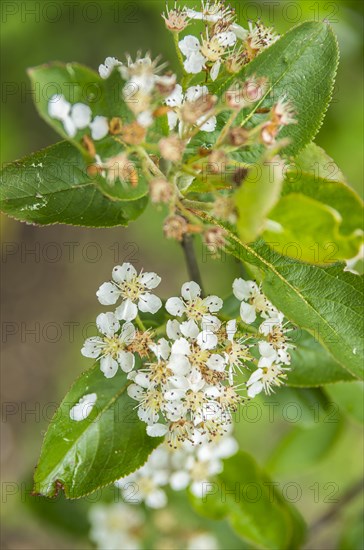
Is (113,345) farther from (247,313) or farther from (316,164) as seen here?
(316,164)

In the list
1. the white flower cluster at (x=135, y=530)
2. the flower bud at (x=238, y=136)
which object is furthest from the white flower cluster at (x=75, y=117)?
the white flower cluster at (x=135, y=530)

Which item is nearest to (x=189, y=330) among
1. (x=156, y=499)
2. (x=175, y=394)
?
(x=175, y=394)

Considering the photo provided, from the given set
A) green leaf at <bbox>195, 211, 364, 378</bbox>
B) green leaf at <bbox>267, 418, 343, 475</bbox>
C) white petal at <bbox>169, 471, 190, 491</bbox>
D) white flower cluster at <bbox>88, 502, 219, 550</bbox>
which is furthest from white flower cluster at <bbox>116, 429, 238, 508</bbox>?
green leaf at <bbox>195, 211, 364, 378</bbox>

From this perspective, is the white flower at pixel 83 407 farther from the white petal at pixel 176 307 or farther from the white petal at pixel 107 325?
the white petal at pixel 176 307

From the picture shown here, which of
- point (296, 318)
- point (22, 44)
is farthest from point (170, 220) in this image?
point (22, 44)

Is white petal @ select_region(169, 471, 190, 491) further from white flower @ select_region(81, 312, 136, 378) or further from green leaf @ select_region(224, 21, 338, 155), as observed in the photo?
green leaf @ select_region(224, 21, 338, 155)
